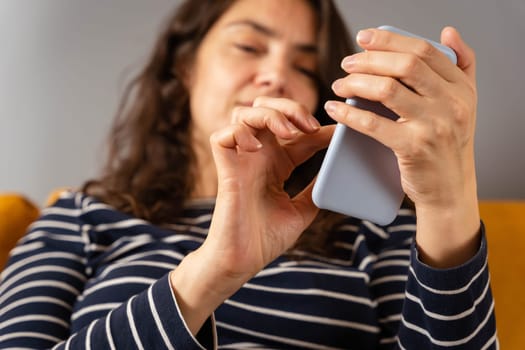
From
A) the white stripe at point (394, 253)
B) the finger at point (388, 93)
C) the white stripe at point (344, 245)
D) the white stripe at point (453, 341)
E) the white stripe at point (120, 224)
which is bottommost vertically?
the white stripe at point (394, 253)

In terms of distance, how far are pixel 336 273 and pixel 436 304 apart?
222 mm

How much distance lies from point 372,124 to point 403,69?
0.05 metres

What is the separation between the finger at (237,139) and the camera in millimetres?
562

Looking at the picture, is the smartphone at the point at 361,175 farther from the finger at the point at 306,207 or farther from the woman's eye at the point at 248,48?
the woman's eye at the point at 248,48

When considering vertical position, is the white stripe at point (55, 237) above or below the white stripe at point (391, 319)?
above

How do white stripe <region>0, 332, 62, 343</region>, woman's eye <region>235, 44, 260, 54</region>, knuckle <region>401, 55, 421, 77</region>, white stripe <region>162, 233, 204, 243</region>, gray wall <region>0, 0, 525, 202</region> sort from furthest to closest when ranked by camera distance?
gray wall <region>0, 0, 525, 202</region> → woman's eye <region>235, 44, 260, 54</region> → white stripe <region>162, 233, 204, 243</region> → white stripe <region>0, 332, 62, 343</region> → knuckle <region>401, 55, 421, 77</region>

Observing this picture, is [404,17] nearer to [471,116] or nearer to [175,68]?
[175,68]

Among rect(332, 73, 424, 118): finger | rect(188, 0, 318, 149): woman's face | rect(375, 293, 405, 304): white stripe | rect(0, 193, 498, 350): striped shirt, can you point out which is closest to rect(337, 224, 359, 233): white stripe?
rect(0, 193, 498, 350): striped shirt

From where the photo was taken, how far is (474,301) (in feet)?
1.92

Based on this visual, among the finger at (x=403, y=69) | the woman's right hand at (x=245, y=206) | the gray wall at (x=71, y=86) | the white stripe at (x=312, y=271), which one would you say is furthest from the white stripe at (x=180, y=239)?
the gray wall at (x=71, y=86)

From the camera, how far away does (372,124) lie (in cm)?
47

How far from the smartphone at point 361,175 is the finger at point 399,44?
0.03 m

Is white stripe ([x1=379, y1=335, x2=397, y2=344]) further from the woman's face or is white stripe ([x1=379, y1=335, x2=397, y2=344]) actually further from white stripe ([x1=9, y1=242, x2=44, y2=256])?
white stripe ([x1=9, y1=242, x2=44, y2=256])

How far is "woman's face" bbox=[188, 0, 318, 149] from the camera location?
3.01 feet
